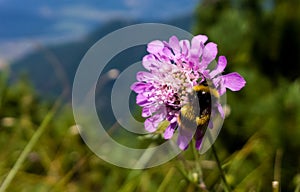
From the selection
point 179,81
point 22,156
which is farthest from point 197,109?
point 22,156

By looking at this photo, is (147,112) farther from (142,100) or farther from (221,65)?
(221,65)

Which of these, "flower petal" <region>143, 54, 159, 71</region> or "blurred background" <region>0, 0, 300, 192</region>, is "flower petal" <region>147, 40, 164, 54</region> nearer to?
"flower petal" <region>143, 54, 159, 71</region>

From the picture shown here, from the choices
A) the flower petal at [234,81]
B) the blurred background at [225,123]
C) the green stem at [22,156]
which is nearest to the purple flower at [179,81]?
the flower petal at [234,81]

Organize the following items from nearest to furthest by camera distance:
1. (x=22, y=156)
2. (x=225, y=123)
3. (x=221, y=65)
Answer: (x=221, y=65)
(x=22, y=156)
(x=225, y=123)

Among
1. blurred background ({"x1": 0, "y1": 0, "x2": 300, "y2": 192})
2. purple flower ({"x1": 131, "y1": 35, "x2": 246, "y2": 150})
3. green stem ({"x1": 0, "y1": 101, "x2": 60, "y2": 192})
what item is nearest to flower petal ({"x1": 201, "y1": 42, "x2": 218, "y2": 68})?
purple flower ({"x1": 131, "y1": 35, "x2": 246, "y2": 150})

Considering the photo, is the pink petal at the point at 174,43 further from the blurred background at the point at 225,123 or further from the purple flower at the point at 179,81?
the blurred background at the point at 225,123

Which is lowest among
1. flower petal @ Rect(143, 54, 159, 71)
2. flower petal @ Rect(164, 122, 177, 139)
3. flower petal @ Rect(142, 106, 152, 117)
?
flower petal @ Rect(164, 122, 177, 139)

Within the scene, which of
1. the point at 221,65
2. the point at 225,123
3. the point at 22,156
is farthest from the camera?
the point at 225,123
